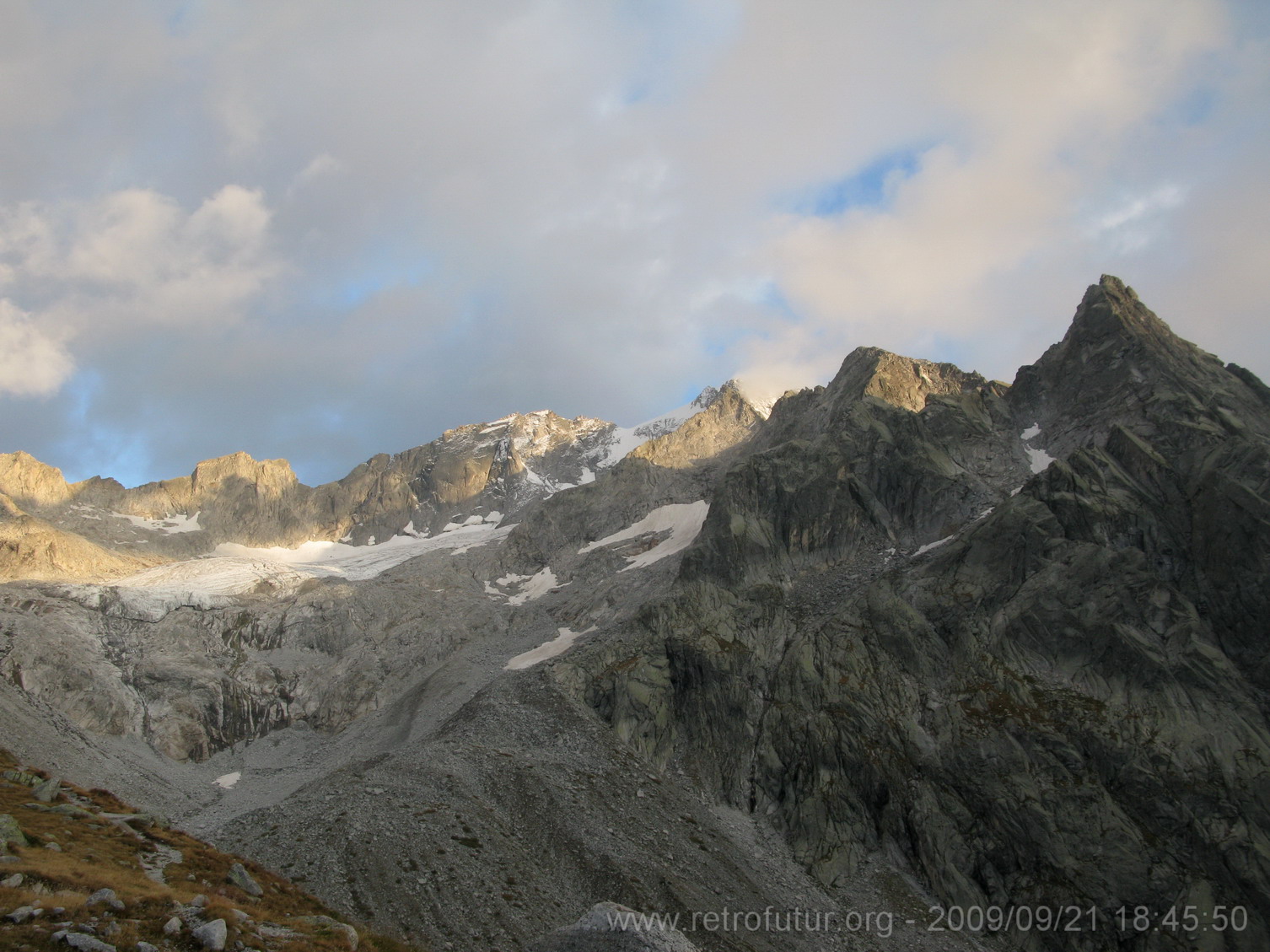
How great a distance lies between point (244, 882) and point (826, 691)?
5282 cm

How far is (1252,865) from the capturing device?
49.5 meters

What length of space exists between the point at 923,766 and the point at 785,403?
100790 mm

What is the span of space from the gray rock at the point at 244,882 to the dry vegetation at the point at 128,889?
31 centimetres

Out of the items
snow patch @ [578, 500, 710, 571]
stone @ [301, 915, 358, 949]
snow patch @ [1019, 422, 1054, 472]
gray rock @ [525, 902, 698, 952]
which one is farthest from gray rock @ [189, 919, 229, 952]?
snow patch @ [1019, 422, 1054, 472]

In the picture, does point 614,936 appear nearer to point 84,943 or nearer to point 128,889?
point 128,889

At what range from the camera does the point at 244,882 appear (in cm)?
3047

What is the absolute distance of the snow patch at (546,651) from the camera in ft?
300

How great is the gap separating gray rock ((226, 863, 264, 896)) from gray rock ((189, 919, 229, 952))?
995 cm

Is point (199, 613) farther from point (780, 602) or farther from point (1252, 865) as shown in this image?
point (1252, 865)

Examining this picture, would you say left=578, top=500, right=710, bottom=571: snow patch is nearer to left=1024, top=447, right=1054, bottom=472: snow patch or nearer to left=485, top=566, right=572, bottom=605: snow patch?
left=485, top=566, right=572, bottom=605: snow patch

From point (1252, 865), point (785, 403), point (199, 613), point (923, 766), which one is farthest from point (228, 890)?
point (785, 403)

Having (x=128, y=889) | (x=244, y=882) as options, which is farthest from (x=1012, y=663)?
(x=128, y=889)

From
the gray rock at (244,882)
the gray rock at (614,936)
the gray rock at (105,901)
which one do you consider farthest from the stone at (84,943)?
the gray rock at (614,936)

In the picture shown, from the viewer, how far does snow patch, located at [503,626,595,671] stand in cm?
9150
